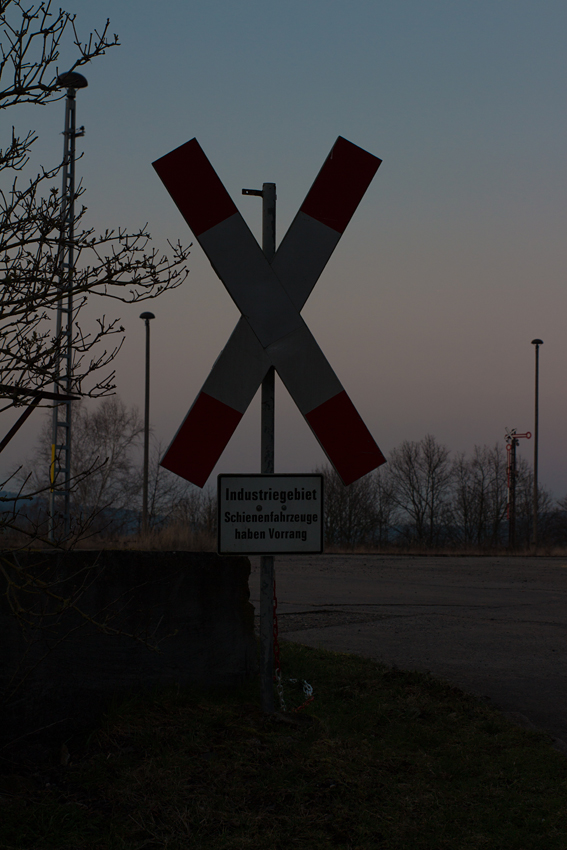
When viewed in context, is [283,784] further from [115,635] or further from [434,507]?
[434,507]

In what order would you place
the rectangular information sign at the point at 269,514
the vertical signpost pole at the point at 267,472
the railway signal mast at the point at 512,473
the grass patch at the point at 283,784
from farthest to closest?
the railway signal mast at the point at 512,473 → the vertical signpost pole at the point at 267,472 → the rectangular information sign at the point at 269,514 → the grass patch at the point at 283,784

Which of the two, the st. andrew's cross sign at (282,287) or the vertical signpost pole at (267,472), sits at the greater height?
the st. andrew's cross sign at (282,287)

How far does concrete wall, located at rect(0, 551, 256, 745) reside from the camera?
12.9 feet

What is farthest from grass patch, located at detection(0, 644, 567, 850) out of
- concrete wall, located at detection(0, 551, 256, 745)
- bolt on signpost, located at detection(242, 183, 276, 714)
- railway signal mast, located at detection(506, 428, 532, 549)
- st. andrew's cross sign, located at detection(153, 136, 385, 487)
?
railway signal mast, located at detection(506, 428, 532, 549)

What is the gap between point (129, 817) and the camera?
10.6 ft

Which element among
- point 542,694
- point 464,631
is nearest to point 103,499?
point 464,631

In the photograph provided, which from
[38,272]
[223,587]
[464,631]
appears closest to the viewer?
[38,272]

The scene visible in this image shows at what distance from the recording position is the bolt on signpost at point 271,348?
3.89m

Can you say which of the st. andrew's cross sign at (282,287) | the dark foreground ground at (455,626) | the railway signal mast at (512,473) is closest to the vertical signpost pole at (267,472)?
the st. andrew's cross sign at (282,287)

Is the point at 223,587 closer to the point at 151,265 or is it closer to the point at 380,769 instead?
the point at 380,769

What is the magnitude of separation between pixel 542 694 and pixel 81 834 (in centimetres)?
426

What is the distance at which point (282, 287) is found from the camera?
4055mm

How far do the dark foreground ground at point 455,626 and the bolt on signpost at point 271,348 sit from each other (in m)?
2.27

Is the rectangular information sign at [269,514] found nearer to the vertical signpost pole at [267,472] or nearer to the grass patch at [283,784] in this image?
the vertical signpost pole at [267,472]
